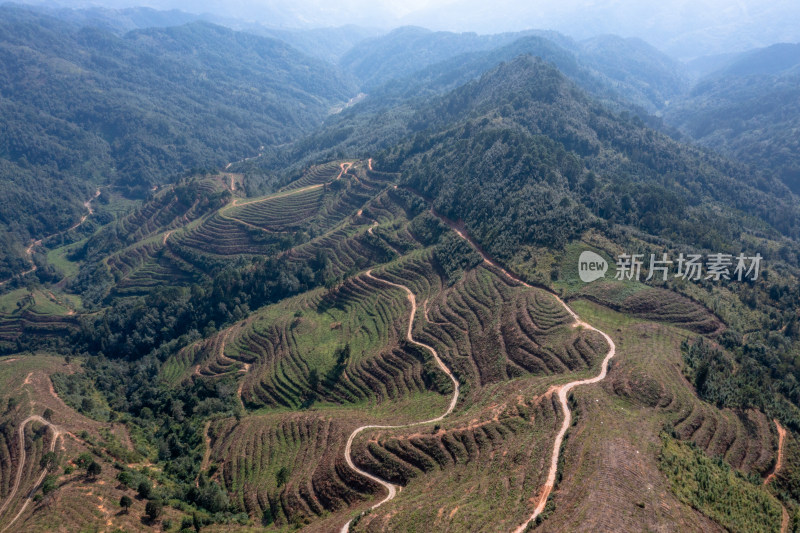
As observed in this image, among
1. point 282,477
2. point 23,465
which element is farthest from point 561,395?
point 23,465

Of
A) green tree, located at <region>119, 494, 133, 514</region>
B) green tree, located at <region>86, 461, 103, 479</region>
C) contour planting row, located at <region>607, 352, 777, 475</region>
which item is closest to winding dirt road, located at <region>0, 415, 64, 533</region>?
green tree, located at <region>86, 461, 103, 479</region>

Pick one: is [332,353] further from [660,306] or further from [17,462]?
[660,306]

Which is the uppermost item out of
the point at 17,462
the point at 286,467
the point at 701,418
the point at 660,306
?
the point at 660,306

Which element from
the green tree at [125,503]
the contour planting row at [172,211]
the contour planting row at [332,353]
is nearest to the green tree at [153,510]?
the green tree at [125,503]

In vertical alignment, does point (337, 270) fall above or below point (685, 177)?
below

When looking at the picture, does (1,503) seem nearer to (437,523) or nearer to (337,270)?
(437,523)

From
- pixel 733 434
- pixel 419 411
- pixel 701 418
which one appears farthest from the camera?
pixel 419 411

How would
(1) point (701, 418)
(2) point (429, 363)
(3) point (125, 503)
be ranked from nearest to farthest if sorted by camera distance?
(1) point (701, 418)
(3) point (125, 503)
(2) point (429, 363)

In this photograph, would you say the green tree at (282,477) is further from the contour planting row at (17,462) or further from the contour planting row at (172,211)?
the contour planting row at (172,211)

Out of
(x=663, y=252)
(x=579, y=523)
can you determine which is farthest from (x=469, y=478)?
(x=663, y=252)
